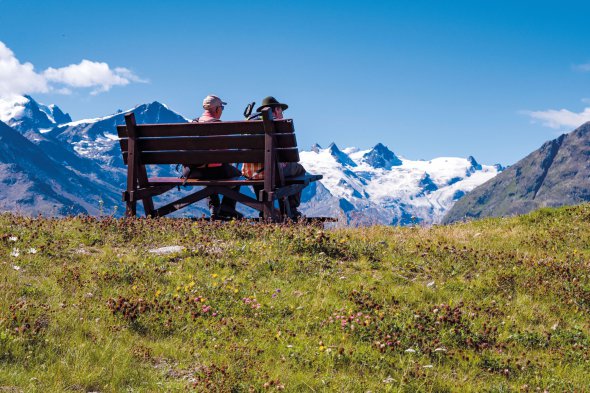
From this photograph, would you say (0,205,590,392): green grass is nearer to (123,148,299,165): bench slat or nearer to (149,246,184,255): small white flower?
(149,246,184,255): small white flower

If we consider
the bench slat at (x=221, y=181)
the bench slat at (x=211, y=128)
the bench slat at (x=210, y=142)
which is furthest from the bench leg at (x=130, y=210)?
the bench slat at (x=211, y=128)

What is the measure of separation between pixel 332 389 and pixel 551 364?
3110mm

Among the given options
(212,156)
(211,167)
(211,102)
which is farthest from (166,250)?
(211,102)

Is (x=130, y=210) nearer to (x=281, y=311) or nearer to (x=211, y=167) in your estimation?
(x=211, y=167)

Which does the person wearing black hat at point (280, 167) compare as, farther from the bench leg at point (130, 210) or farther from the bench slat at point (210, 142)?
the bench leg at point (130, 210)

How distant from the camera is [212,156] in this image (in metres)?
14.4

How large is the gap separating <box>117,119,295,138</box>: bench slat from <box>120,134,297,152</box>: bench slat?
126 millimetres

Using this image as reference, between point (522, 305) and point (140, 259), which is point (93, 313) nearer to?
point (140, 259)

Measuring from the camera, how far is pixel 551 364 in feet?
23.1

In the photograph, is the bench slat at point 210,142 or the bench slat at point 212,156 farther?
the bench slat at point 212,156

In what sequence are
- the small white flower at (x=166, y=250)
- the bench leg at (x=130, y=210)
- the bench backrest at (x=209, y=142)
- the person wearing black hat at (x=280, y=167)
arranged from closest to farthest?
the small white flower at (x=166, y=250) < the bench backrest at (x=209, y=142) < the bench leg at (x=130, y=210) < the person wearing black hat at (x=280, y=167)

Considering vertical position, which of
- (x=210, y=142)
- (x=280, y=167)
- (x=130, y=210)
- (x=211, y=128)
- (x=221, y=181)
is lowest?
(x=130, y=210)

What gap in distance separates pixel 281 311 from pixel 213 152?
7.24 metres

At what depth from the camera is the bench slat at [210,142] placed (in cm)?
1381
